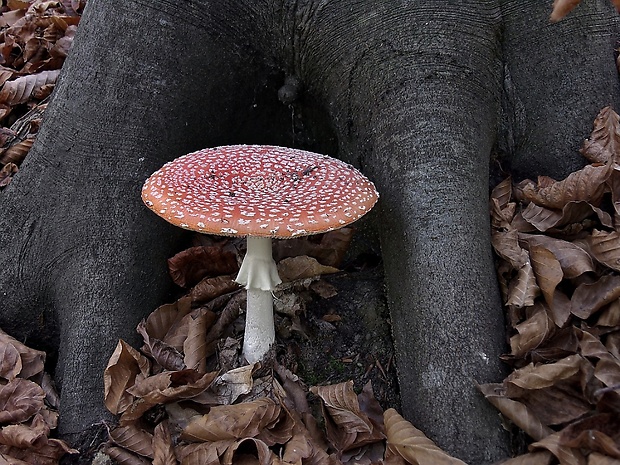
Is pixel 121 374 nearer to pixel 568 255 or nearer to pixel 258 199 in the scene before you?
pixel 258 199

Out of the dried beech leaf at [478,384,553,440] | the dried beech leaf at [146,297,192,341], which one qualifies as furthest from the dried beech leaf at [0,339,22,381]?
the dried beech leaf at [478,384,553,440]

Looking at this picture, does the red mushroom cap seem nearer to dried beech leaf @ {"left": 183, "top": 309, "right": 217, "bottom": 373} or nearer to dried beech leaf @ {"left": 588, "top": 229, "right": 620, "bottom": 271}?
dried beech leaf @ {"left": 183, "top": 309, "right": 217, "bottom": 373}

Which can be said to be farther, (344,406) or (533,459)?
(344,406)

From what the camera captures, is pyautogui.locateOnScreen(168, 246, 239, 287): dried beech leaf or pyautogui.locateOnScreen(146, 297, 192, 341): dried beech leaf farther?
pyautogui.locateOnScreen(168, 246, 239, 287): dried beech leaf

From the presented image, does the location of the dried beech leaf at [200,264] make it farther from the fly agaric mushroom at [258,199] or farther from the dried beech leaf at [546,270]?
the dried beech leaf at [546,270]

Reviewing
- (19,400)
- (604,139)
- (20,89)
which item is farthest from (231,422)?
(20,89)

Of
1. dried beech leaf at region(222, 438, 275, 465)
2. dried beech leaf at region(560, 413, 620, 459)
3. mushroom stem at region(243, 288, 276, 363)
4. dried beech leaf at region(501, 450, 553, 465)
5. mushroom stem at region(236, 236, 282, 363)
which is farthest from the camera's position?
mushroom stem at region(243, 288, 276, 363)

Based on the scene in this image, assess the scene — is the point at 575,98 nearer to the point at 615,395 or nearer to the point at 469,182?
the point at 469,182
